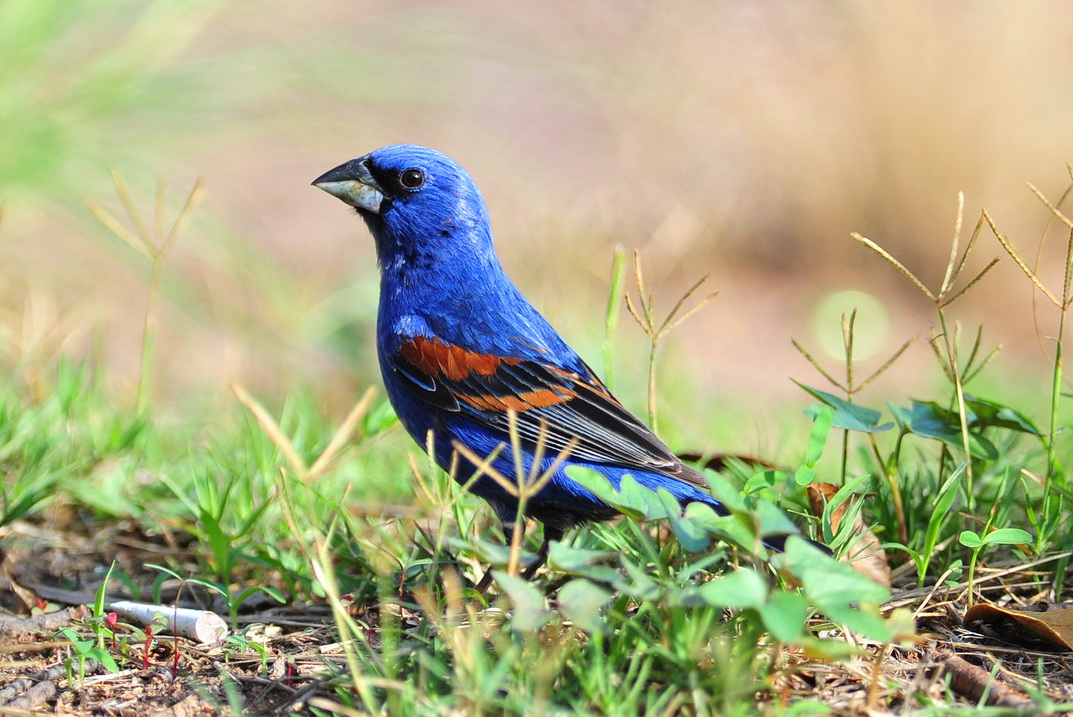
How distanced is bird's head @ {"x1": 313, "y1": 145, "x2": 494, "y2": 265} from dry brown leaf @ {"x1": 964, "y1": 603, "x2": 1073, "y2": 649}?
5.20 feet

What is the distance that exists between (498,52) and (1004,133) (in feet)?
12.1

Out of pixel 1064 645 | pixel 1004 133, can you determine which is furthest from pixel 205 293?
pixel 1004 133

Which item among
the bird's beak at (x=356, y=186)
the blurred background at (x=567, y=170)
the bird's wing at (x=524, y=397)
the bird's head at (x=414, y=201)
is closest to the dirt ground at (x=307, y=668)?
the bird's wing at (x=524, y=397)

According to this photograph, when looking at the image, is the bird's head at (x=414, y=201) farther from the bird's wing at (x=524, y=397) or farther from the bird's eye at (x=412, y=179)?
the bird's wing at (x=524, y=397)

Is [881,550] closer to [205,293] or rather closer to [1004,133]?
[205,293]

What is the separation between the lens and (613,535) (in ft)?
8.54

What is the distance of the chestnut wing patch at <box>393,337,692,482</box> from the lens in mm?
2660

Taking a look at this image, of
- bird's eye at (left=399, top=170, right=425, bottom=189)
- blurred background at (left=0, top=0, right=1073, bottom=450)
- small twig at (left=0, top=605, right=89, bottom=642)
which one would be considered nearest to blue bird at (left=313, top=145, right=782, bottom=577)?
bird's eye at (left=399, top=170, right=425, bottom=189)

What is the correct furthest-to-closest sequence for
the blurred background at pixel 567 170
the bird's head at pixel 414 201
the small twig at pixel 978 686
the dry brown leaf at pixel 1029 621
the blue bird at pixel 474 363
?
the blurred background at pixel 567 170
the bird's head at pixel 414 201
the blue bird at pixel 474 363
the dry brown leaf at pixel 1029 621
the small twig at pixel 978 686

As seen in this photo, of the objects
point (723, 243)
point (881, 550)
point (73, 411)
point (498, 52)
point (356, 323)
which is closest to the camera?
point (881, 550)

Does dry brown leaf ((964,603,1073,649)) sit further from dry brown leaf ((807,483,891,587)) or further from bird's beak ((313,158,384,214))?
bird's beak ((313,158,384,214))

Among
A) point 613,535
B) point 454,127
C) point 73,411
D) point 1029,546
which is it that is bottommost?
point 73,411

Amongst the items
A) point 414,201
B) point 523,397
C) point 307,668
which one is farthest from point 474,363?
point 307,668

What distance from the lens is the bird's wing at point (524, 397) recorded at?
2.65 metres
